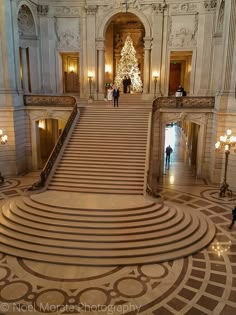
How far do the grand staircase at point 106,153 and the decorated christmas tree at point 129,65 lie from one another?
5.31 metres

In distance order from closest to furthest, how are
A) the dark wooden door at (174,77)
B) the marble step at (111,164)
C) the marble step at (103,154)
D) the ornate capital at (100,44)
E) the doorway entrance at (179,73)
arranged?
the marble step at (111,164) → the marble step at (103,154) → the ornate capital at (100,44) → the doorway entrance at (179,73) → the dark wooden door at (174,77)

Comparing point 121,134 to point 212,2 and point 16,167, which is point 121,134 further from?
point 212,2

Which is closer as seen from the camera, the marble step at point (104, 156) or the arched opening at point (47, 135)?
the marble step at point (104, 156)

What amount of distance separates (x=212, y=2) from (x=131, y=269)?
16207mm

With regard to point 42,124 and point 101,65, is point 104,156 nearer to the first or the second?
point 101,65

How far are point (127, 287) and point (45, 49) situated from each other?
16845 millimetres

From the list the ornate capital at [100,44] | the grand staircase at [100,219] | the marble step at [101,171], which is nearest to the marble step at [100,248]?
the grand staircase at [100,219]

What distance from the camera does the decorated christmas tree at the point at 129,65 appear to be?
823 inches

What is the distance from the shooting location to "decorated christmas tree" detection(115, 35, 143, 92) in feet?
68.6

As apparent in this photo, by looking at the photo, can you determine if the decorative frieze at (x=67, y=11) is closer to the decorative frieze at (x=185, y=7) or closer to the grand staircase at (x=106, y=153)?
the decorative frieze at (x=185, y=7)

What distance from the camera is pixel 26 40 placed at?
62.6ft

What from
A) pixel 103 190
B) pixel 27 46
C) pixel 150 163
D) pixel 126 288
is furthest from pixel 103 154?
pixel 27 46

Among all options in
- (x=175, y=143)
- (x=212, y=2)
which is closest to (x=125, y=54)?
(x=212, y=2)

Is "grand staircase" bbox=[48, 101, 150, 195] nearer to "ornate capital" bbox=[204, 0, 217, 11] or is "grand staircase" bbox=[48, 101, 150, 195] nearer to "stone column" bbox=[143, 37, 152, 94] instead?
"stone column" bbox=[143, 37, 152, 94]
